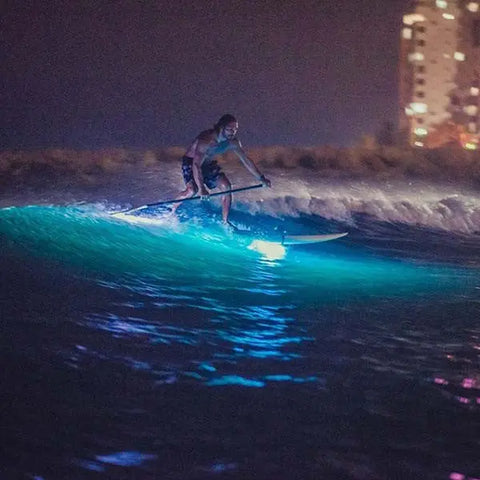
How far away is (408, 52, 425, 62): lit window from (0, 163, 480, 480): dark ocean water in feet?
70.9

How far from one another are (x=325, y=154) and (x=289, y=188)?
5.32m

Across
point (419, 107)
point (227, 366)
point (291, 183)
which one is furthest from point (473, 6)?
point (227, 366)

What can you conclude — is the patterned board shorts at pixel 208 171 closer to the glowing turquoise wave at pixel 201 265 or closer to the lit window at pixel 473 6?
the glowing turquoise wave at pixel 201 265

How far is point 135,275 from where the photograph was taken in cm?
500

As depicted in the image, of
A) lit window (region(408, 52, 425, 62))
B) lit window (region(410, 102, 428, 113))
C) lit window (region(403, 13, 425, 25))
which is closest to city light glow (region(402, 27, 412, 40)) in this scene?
lit window (region(403, 13, 425, 25))

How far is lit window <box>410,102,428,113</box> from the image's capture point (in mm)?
24703

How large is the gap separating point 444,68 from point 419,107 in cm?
272

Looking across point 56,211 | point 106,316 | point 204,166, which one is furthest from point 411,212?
point 106,316

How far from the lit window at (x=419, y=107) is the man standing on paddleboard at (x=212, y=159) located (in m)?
18.8

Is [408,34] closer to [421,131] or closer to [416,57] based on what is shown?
[416,57]

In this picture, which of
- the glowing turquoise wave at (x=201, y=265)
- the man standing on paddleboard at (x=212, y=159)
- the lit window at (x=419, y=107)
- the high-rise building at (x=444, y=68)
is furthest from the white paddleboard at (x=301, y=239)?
the lit window at (x=419, y=107)

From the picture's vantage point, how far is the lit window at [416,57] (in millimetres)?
25812

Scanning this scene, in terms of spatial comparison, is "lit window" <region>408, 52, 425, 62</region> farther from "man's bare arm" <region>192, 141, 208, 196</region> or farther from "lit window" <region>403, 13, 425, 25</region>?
"man's bare arm" <region>192, 141, 208, 196</region>

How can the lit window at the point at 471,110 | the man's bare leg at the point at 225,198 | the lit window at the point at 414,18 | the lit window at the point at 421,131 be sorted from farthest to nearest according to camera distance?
the lit window at the point at 471,110
the lit window at the point at 414,18
the lit window at the point at 421,131
the man's bare leg at the point at 225,198
